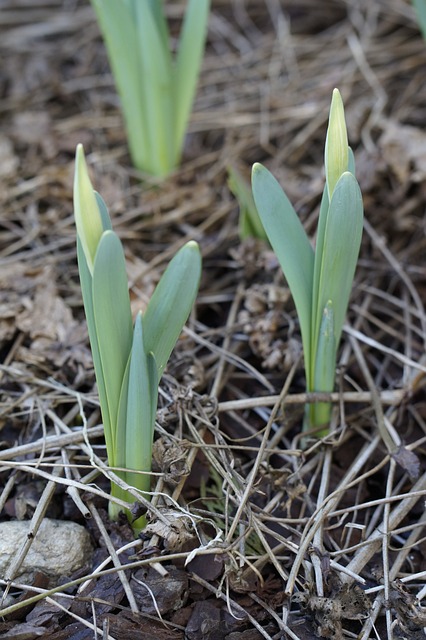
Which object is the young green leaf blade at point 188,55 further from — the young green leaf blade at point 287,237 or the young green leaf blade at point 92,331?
the young green leaf blade at point 92,331

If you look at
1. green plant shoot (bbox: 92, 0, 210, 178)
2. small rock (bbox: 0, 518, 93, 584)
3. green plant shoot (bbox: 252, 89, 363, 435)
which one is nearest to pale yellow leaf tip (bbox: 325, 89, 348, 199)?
green plant shoot (bbox: 252, 89, 363, 435)

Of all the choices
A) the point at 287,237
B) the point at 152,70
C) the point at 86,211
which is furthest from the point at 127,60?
the point at 86,211

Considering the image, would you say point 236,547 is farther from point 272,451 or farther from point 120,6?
point 120,6

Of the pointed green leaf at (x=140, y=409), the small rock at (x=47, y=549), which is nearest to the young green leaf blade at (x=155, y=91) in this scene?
the pointed green leaf at (x=140, y=409)

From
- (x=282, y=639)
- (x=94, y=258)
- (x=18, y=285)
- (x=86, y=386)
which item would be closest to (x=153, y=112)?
(x=18, y=285)

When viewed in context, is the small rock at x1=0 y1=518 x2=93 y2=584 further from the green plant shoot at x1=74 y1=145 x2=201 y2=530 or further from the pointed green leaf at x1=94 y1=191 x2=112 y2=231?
the pointed green leaf at x1=94 y1=191 x2=112 y2=231
